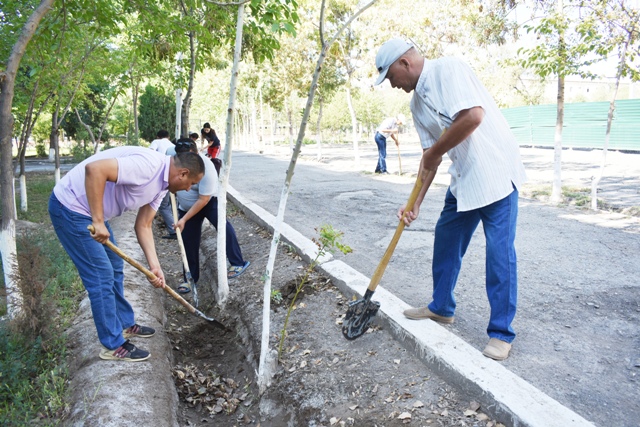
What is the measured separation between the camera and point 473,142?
2.75 meters

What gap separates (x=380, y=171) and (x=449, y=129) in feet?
37.2

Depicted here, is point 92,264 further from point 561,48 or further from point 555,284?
point 561,48

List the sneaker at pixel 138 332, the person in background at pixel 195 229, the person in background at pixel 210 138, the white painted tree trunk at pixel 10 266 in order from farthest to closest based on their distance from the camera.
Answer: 1. the person in background at pixel 210 138
2. the person in background at pixel 195 229
3. the sneaker at pixel 138 332
4. the white painted tree trunk at pixel 10 266

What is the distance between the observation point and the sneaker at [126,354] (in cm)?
335

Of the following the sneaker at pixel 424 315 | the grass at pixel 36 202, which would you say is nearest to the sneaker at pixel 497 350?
the sneaker at pixel 424 315

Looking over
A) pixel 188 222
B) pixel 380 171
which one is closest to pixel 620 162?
pixel 380 171

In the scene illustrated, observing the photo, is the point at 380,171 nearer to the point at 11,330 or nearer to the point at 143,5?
the point at 143,5

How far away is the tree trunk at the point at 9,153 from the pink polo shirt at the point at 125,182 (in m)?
0.85

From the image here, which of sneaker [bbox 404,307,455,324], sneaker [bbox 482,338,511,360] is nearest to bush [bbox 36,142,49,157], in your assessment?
sneaker [bbox 404,307,455,324]

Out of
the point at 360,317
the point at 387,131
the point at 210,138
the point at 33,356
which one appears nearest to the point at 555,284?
the point at 360,317

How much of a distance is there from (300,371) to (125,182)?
1.71 m

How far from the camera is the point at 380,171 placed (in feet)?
45.6

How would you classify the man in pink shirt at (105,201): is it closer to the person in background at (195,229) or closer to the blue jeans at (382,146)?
the person in background at (195,229)

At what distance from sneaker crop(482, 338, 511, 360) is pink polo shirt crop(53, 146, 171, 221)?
2.29 meters
